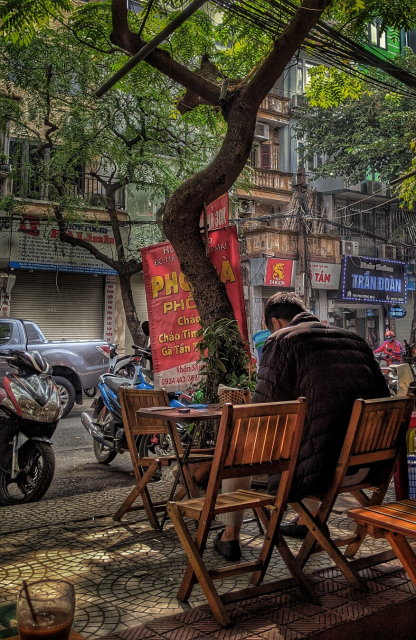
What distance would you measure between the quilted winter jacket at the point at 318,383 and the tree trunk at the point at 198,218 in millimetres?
1999

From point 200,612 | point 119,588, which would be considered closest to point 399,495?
point 200,612

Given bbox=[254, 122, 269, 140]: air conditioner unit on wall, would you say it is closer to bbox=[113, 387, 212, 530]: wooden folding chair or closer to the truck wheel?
the truck wheel

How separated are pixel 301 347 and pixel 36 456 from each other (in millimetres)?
2833

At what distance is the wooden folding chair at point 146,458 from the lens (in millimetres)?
3738

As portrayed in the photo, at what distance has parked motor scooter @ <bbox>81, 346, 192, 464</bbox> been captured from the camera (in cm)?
645

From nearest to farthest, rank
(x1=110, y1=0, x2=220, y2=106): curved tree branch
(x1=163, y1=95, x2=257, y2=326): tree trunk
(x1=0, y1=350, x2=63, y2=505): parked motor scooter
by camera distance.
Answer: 1. (x1=0, y1=350, x2=63, y2=505): parked motor scooter
2. (x1=163, y1=95, x2=257, y2=326): tree trunk
3. (x1=110, y1=0, x2=220, y2=106): curved tree branch

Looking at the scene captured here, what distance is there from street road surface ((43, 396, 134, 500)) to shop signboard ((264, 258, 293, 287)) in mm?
13211

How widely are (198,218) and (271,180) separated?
18945 millimetres

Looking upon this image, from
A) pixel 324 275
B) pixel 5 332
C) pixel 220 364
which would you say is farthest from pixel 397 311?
pixel 220 364

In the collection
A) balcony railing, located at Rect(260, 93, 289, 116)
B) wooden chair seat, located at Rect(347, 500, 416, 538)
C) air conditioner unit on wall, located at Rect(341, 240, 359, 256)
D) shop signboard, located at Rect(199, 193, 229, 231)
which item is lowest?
wooden chair seat, located at Rect(347, 500, 416, 538)

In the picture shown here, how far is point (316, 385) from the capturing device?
328cm

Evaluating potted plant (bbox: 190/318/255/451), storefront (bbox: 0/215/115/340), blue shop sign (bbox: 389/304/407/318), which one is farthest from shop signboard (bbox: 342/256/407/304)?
potted plant (bbox: 190/318/255/451)

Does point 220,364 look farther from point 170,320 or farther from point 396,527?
point 396,527

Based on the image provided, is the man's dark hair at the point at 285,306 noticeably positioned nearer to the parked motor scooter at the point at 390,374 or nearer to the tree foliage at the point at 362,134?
the parked motor scooter at the point at 390,374
